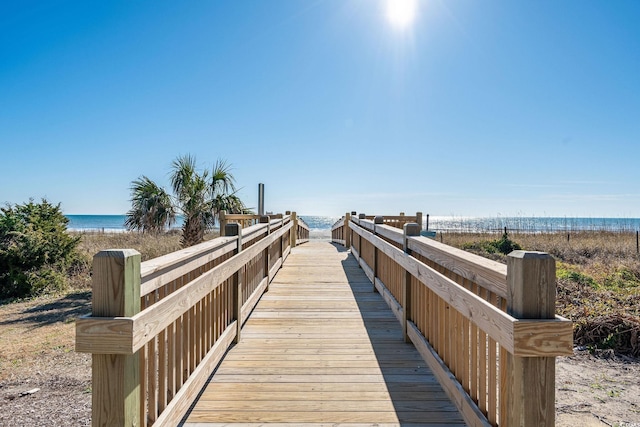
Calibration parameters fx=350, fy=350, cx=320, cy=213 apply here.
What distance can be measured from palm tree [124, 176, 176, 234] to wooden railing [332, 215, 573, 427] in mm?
6194

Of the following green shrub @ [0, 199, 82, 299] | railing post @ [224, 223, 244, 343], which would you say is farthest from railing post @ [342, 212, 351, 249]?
railing post @ [224, 223, 244, 343]

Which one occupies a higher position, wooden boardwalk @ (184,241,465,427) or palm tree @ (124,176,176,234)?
palm tree @ (124,176,176,234)

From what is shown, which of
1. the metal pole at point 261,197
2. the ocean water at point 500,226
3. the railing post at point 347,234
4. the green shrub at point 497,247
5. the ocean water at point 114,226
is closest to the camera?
the metal pole at point 261,197

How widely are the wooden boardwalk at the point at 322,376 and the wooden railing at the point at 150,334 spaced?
0.81ft

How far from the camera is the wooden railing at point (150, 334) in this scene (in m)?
1.42

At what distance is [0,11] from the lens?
10.5 metres

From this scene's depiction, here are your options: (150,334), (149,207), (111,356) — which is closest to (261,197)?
(149,207)

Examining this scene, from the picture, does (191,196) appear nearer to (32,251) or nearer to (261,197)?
(261,197)

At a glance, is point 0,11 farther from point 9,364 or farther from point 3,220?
point 9,364

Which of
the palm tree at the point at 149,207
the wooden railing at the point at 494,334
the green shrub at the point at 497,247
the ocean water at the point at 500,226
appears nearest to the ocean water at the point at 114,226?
the ocean water at the point at 500,226

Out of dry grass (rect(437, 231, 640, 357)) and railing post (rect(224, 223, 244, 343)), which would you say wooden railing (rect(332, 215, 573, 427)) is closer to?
railing post (rect(224, 223, 244, 343))

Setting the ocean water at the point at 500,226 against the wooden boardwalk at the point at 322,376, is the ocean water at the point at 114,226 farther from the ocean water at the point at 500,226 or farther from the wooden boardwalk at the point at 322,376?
the wooden boardwalk at the point at 322,376

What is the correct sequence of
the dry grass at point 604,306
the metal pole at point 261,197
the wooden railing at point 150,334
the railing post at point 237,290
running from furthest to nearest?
1. the metal pole at point 261,197
2. the dry grass at point 604,306
3. the railing post at point 237,290
4. the wooden railing at point 150,334

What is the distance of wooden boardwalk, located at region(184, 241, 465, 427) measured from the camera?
7.27ft
